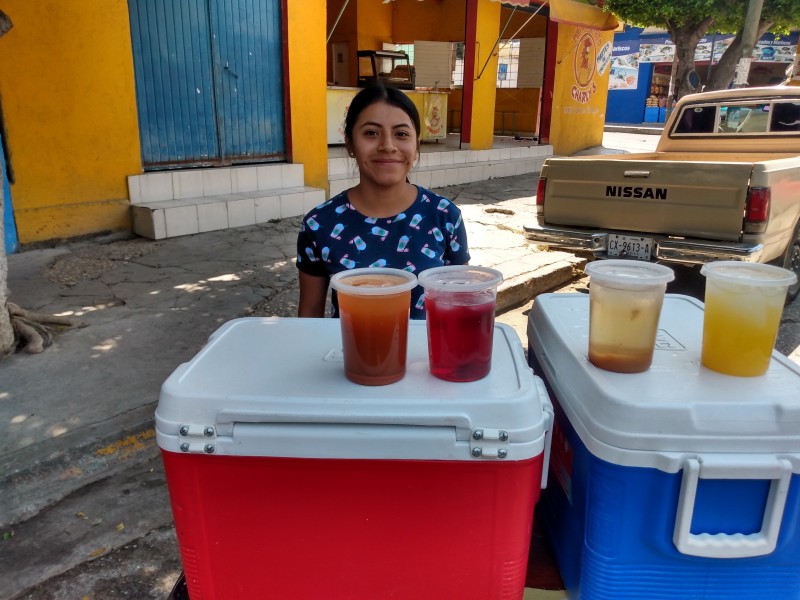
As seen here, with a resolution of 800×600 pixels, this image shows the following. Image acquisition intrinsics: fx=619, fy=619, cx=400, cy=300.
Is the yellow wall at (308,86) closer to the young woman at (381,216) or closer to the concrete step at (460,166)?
the concrete step at (460,166)

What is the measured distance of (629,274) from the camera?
113cm

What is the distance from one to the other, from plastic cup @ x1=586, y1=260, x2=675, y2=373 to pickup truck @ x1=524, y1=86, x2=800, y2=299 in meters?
3.77

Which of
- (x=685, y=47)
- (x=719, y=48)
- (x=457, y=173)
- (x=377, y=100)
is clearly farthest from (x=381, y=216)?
(x=719, y=48)

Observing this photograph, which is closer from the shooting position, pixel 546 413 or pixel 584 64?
pixel 546 413

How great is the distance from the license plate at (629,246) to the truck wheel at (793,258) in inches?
47.3

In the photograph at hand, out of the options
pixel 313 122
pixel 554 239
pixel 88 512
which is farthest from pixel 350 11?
pixel 88 512

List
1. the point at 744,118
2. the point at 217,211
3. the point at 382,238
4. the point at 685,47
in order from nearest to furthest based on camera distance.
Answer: the point at 382,238 < the point at 744,118 < the point at 217,211 < the point at 685,47

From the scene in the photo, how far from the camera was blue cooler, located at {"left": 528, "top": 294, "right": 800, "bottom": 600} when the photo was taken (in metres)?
0.93

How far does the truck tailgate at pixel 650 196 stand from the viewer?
14.3 feet

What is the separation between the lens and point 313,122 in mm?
7898

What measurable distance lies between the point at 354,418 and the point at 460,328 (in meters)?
0.24

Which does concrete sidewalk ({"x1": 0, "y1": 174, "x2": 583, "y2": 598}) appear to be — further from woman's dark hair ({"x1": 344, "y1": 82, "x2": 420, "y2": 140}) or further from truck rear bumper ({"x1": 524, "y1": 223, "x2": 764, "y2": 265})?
woman's dark hair ({"x1": 344, "y1": 82, "x2": 420, "y2": 140})

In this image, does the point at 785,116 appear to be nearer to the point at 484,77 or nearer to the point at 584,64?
the point at 484,77

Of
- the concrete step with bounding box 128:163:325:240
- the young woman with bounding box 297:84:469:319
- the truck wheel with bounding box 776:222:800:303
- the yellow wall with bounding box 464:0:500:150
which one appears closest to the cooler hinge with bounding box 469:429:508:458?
the young woman with bounding box 297:84:469:319
